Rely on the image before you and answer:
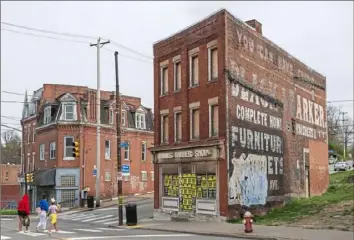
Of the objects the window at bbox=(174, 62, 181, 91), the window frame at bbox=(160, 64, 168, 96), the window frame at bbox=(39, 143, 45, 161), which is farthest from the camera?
the window frame at bbox=(39, 143, 45, 161)

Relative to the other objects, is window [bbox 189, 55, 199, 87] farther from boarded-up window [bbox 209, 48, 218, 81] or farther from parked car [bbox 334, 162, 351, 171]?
parked car [bbox 334, 162, 351, 171]

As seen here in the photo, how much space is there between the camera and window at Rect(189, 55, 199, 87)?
2897 centimetres

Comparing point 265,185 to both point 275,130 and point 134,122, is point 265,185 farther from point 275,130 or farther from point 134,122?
point 134,122

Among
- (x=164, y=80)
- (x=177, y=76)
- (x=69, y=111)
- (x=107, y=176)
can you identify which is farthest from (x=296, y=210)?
(x=69, y=111)

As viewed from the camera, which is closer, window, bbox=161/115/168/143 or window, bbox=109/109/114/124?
window, bbox=161/115/168/143

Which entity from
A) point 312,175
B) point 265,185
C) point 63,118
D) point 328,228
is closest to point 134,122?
point 63,118

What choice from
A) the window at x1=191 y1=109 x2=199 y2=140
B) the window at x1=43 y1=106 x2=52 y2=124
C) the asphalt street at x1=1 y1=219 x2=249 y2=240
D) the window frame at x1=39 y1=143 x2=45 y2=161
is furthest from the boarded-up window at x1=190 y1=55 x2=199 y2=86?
the window frame at x1=39 y1=143 x2=45 y2=161

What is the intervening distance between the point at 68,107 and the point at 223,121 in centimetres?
2573

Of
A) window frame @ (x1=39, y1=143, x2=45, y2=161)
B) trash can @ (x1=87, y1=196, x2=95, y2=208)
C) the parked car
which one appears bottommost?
trash can @ (x1=87, y1=196, x2=95, y2=208)

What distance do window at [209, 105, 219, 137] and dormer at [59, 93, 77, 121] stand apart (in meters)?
23.8

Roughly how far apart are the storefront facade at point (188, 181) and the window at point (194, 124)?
3.38ft

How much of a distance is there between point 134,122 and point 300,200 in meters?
25.7

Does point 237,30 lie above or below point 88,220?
above

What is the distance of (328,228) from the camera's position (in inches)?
827
